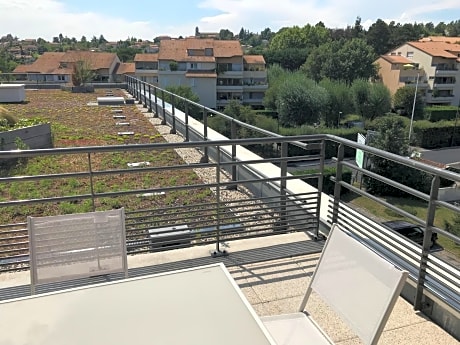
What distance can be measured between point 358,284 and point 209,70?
171 ft

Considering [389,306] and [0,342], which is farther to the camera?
[389,306]

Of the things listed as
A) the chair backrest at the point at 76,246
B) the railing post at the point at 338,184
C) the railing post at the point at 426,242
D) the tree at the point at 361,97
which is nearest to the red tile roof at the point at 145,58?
the tree at the point at 361,97

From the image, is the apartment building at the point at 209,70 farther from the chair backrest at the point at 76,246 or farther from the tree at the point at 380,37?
the chair backrest at the point at 76,246

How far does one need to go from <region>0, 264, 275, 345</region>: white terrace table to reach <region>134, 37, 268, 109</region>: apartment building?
4999 cm

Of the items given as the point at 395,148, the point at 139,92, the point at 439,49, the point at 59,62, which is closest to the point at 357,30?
the point at 439,49

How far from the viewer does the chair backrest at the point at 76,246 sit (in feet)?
7.02

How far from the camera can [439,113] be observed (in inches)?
1902

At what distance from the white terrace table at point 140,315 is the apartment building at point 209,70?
49988 mm

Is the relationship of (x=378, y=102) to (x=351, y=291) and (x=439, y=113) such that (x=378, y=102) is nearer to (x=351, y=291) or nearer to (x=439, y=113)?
(x=439, y=113)

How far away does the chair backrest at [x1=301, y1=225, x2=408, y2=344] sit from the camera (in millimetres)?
1546

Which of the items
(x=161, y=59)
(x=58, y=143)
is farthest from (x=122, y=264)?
(x=161, y=59)

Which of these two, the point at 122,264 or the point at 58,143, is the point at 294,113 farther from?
the point at 122,264

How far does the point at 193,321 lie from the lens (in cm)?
151

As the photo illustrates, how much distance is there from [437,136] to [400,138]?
16494mm
